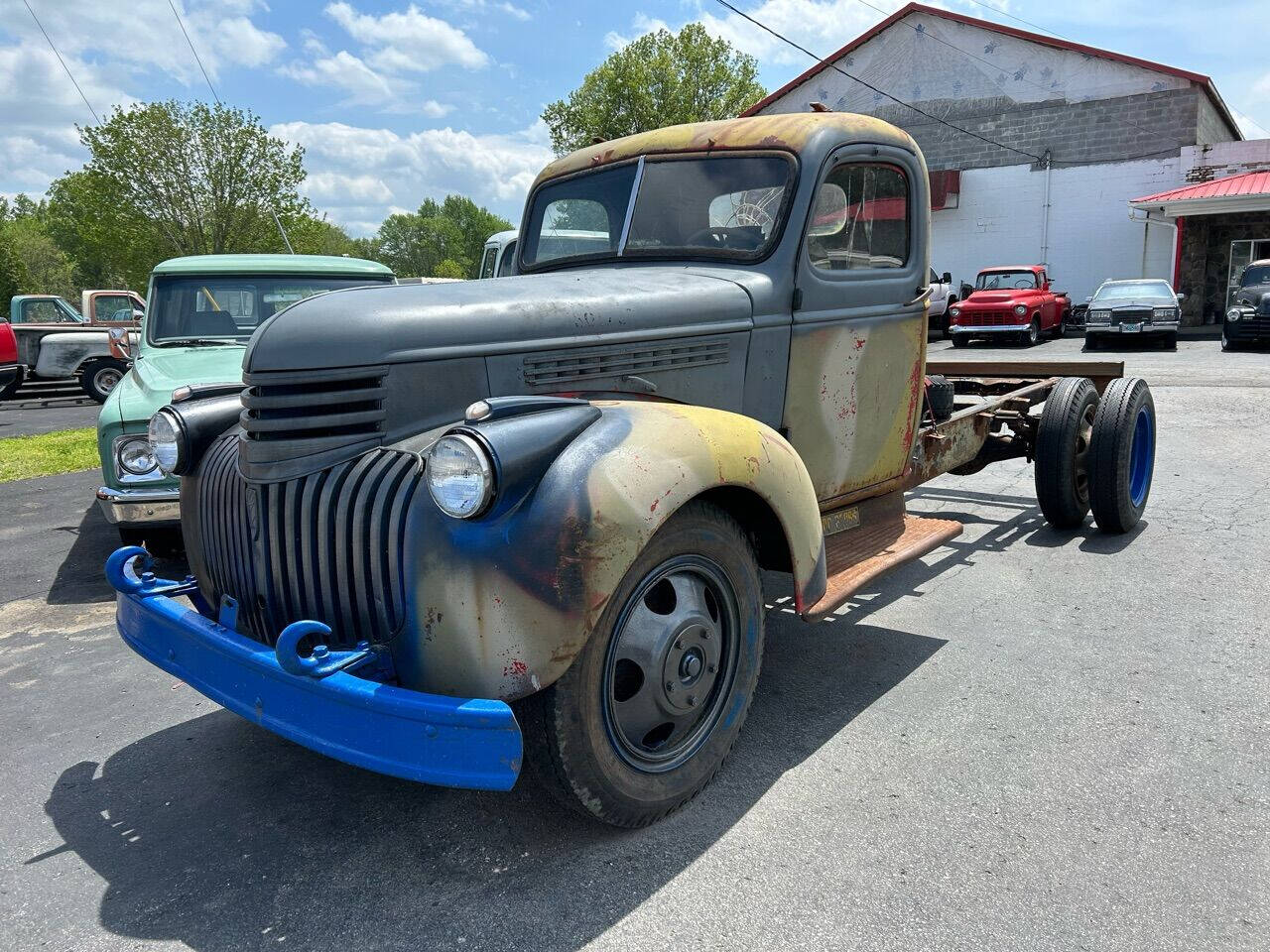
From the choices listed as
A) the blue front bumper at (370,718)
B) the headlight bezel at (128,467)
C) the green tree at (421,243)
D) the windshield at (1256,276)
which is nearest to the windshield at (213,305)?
the headlight bezel at (128,467)

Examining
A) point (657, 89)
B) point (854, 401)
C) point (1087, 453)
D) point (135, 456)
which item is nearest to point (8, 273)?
point (657, 89)

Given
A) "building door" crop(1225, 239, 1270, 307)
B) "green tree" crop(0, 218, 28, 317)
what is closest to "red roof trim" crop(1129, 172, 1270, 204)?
"building door" crop(1225, 239, 1270, 307)

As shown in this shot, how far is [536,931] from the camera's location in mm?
2195

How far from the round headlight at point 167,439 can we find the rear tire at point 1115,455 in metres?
4.69

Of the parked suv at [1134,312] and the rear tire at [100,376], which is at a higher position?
the parked suv at [1134,312]

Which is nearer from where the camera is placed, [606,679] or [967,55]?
[606,679]

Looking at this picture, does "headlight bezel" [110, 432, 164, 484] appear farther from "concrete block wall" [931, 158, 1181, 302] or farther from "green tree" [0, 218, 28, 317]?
"green tree" [0, 218, 28, 317]

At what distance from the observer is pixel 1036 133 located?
2484 cm

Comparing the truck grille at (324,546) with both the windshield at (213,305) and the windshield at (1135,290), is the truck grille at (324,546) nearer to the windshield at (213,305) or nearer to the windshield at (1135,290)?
the windshield at (213,305)

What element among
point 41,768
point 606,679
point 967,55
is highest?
point 967,55

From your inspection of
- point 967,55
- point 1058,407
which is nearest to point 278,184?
point 967,55

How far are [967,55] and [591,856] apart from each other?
2788 centimetres

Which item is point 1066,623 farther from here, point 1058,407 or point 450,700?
point 450,700

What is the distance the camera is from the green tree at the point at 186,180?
2650cm
